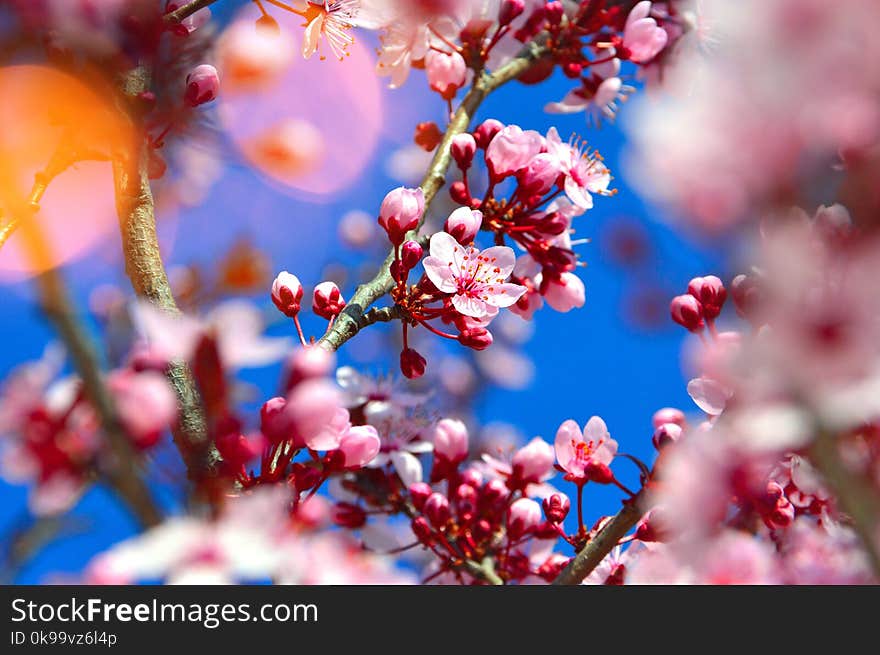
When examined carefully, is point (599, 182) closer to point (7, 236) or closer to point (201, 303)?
point (201, 303)

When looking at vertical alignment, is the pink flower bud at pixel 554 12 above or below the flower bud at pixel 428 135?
above

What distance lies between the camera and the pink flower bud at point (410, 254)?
4.50 ft

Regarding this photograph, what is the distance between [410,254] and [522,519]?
78cm

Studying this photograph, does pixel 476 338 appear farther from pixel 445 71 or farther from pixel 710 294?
pixel 445 71

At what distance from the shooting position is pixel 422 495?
178cm

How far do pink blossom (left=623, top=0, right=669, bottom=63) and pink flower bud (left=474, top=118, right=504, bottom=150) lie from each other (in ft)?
1.88

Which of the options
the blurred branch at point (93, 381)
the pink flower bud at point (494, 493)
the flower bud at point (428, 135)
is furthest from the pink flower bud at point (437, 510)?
the blurred branch at point (93, 381)

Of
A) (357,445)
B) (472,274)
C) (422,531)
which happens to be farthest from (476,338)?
(422,531)

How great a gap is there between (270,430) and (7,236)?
517 millimetres

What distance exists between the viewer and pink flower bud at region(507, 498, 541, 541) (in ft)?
5.76

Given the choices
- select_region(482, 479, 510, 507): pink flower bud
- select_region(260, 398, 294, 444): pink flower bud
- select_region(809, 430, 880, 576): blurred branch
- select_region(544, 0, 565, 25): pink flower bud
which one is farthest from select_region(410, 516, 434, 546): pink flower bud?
select_region(544, 0, 565, 25): pink flower bud

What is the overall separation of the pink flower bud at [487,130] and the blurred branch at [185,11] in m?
0.63

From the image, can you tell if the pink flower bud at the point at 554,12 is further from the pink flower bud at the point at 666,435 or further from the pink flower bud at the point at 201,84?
the pink flower bud at the point at 666,435
